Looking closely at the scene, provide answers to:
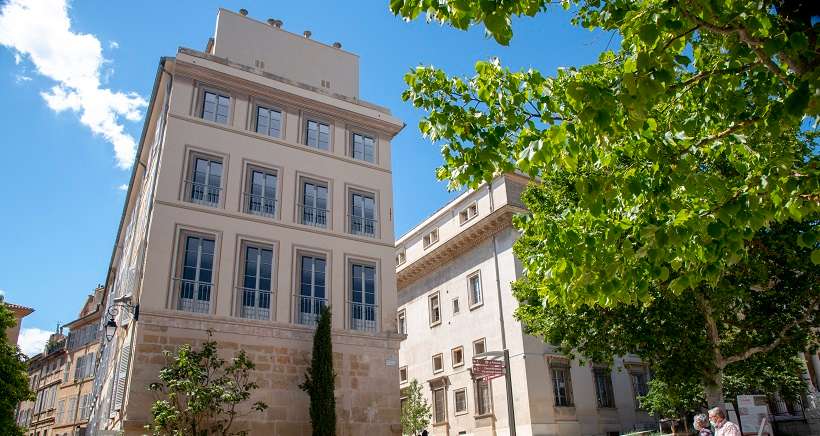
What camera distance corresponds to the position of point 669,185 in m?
6.50

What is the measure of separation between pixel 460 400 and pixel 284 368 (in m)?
17.2

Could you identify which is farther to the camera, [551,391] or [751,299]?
[551,391]

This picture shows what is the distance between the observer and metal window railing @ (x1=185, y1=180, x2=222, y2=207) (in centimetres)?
1874

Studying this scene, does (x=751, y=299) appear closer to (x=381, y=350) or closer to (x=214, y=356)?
(x=381, y=350)

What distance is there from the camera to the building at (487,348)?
95.0 ft

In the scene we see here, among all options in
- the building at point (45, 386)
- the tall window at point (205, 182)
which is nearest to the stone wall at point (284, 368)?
the tall window at point (205, 182)

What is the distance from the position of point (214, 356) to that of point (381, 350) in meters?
5.69

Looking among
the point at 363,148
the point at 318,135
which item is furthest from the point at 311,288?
the point at 363,148

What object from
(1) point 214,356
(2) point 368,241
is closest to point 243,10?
(2) point 368,241

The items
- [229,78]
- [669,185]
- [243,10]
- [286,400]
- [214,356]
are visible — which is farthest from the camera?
[243,10]

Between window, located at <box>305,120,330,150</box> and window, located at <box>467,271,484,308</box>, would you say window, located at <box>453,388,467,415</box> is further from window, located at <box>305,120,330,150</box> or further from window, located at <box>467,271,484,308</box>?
window, located at <box>305,120,330,150</box>

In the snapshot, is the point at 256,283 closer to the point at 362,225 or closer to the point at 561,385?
the point at 362,225

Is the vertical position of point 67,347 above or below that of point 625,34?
above

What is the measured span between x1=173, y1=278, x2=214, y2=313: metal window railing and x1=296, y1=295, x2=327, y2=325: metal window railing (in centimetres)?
281
